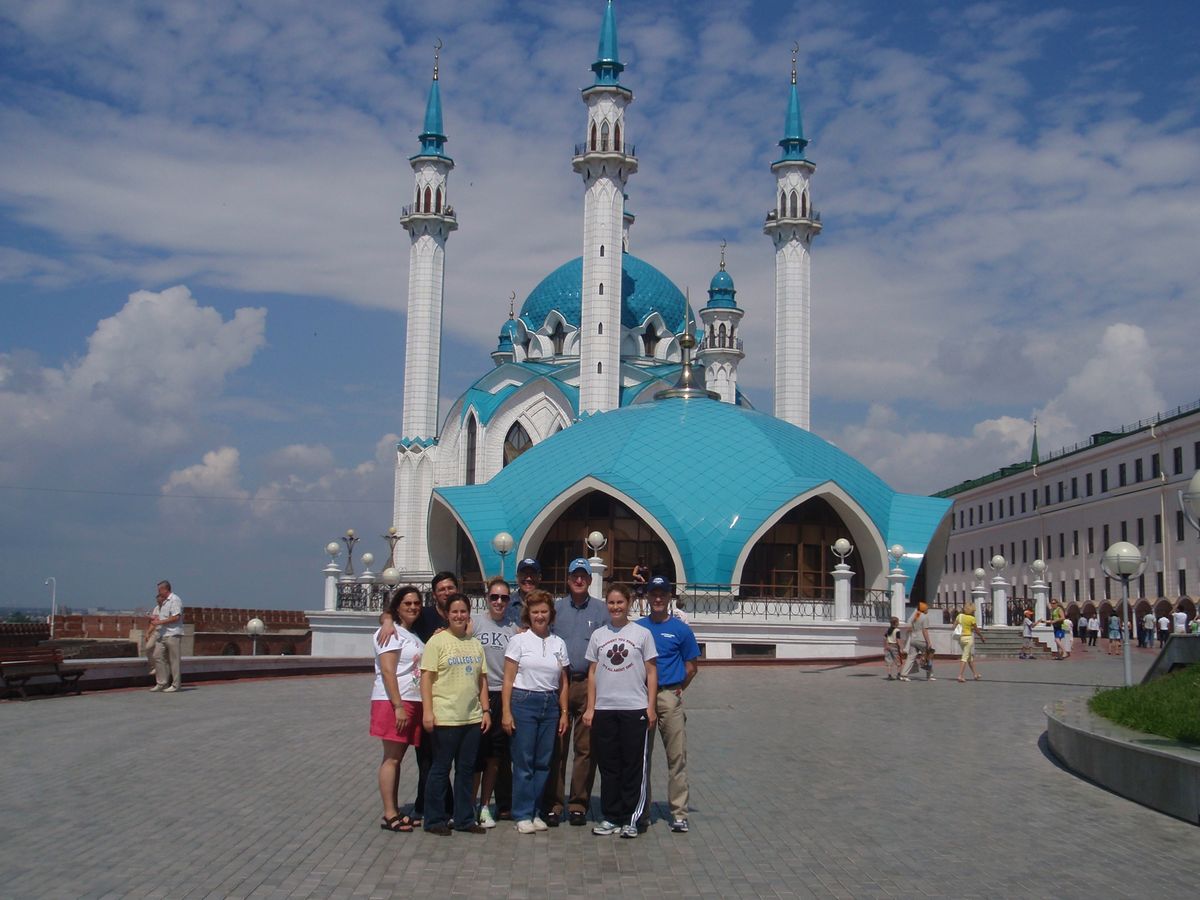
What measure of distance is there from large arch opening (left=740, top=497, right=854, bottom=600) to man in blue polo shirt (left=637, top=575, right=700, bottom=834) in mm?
21206

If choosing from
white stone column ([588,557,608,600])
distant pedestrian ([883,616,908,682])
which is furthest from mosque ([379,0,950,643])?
distant pedestrian ([883,616,908,682])

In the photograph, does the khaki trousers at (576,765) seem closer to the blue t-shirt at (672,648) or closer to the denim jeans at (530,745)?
→ the denim jeans at (530,745)

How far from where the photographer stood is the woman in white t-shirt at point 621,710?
730 cm

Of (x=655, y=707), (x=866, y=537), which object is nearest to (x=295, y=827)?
(x=655, y=707)

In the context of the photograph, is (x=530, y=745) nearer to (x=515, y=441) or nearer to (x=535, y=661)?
(x=535, y=661)

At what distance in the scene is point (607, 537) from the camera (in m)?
30.2

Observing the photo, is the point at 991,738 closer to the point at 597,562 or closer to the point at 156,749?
the point at 156,749

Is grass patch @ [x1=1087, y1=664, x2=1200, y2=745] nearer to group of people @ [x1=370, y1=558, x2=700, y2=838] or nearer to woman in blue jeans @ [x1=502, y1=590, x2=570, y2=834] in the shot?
group of people @ [x1=370, y1=558, x2=700, y2=838]

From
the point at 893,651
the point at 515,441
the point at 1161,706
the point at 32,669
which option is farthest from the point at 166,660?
the point at 515,441

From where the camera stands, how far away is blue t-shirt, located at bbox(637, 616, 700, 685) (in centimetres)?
774

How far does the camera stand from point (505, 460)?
47.5m

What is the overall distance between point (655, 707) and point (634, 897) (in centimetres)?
167

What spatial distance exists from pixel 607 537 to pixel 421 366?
59.2 feet

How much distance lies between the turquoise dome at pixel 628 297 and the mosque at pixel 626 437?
10cm
